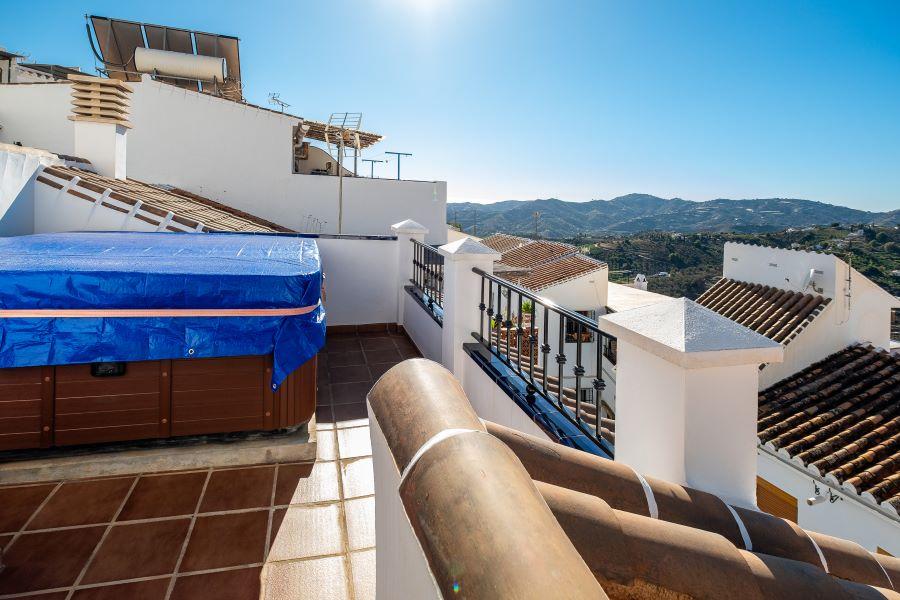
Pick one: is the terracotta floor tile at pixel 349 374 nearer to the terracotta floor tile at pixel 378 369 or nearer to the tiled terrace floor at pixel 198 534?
the terracotta floor tile at pixel 378 369

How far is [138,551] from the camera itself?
1944 mm

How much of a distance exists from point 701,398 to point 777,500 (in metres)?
6.66

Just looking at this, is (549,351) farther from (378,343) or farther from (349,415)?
(378,343)

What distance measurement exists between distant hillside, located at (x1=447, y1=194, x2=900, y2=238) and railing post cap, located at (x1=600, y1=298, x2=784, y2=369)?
36.7 meters

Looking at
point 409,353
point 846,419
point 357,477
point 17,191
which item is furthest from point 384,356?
point 846,419

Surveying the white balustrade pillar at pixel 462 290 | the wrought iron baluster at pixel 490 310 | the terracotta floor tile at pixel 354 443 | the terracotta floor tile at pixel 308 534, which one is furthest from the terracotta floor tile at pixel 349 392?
the terracotta floor tile at pixel 308 534

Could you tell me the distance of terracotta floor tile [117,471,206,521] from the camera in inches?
87.0

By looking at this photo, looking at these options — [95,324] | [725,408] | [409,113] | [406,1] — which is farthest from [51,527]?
[409,113]

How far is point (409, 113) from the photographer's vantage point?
1614 centimetres

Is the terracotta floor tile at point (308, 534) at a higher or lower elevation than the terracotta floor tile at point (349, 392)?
lower

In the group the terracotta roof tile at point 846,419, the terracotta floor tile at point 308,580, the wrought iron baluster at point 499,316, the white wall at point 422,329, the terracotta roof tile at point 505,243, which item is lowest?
the terracotta roof tile at point 846,419

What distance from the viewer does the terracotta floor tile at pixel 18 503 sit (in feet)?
A: 6.79

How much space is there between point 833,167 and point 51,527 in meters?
41.7

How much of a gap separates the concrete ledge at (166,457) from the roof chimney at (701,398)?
2.01 m
